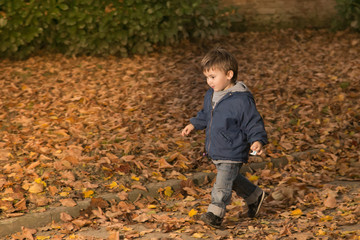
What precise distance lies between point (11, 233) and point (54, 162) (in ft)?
4.12

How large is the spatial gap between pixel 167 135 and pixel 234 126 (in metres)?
2.55

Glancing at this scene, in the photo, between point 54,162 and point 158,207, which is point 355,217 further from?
point 54,162

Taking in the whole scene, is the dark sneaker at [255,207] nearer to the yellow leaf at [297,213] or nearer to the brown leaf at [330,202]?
the yellow leaf at [297,213]

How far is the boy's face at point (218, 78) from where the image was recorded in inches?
170

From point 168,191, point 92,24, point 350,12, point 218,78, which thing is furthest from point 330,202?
point 350,12

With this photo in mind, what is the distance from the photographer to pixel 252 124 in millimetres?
4234

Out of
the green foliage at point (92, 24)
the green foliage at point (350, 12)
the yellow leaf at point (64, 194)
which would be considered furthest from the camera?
the green foliage at point (350, 12)

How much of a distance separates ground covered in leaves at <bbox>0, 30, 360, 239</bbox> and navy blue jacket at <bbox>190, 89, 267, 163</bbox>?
0.75 meters

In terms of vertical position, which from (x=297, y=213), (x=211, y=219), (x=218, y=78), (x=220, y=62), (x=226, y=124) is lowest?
(x=297, y=213)

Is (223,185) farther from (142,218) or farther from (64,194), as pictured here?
(64,194)

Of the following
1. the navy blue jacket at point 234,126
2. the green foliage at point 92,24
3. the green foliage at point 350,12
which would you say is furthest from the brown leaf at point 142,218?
the green foliage at point 350,12

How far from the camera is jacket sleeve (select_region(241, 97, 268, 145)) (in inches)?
164

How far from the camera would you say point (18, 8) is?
9281mm

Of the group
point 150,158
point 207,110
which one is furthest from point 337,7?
point 207,110
